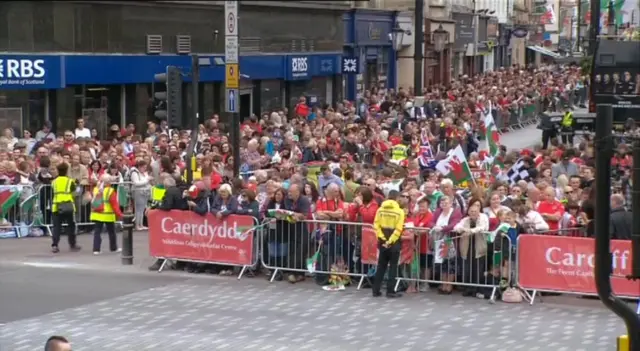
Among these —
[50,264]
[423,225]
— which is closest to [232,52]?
[50,264]

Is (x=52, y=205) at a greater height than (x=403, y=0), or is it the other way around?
(x=403, y=0)

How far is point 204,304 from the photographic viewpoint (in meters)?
15.7

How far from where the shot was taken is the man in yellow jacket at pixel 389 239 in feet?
52.5

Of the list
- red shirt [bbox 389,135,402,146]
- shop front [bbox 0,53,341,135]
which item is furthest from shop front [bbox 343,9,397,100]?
red shirt [bbox 389,135,402,146]

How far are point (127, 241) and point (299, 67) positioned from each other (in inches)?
957

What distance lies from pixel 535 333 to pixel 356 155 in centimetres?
1301

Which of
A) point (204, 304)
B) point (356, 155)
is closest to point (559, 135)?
point (356, 155)

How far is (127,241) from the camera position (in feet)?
59.9

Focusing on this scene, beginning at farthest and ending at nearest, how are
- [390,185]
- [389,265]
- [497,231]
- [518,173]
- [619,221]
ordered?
[518,173]
[390,185]
[389,265]
[497,231]
[619,221]

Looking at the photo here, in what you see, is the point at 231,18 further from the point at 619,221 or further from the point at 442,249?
the point at 619,221

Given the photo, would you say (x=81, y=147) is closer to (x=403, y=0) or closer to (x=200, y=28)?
(x=200, y=28)

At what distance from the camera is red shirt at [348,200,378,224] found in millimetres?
16781

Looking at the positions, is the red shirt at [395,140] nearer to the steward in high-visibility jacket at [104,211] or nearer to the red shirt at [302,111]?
the red shirt at [302,111]

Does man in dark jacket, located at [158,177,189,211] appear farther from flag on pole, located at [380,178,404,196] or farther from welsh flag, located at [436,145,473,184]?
welsh flag, located at [436,145,473,184]
